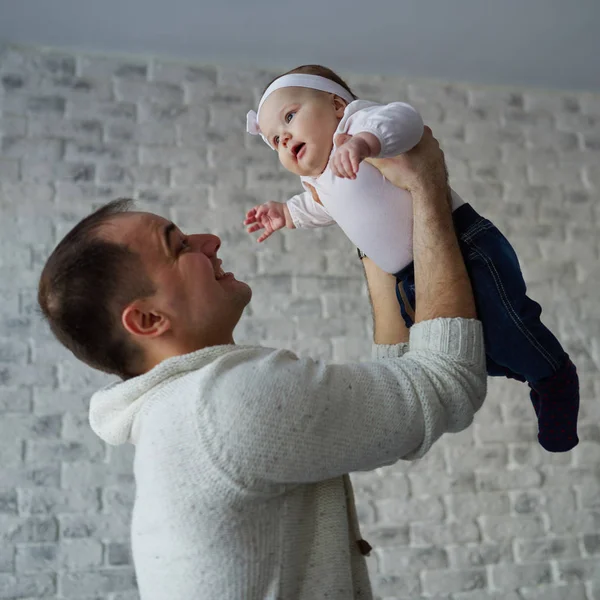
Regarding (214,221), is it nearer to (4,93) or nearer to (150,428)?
(4,93)

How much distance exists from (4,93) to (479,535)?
298 cm

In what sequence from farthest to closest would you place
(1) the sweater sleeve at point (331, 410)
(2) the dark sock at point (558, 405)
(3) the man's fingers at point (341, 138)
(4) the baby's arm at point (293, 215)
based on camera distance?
(4) the baby's arm at point (293, 215)
(2) the dark sock at point (558, 405)
(3) the man's fingers at point (341, 138)
(1) the sweater sleeve at point (331, 410)

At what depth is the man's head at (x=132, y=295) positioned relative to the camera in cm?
114

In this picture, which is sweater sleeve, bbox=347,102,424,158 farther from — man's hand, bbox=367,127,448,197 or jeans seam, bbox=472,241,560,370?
jeans seam, bbox=472,241,560,370

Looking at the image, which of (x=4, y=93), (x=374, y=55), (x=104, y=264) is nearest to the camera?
(x=104, y=264)

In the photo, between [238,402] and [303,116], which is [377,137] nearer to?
[303,116]

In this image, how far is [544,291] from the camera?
3.56 meters

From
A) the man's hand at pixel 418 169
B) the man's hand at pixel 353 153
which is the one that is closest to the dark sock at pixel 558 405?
the man's hand at pixel 418 169

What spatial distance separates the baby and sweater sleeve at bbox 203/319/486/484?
159mm

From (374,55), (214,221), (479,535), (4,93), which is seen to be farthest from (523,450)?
(4,93)

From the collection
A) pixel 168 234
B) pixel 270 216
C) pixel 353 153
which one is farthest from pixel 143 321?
pixel 270 216

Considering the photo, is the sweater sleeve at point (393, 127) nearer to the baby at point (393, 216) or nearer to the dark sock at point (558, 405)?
the baby at point (393, 216)

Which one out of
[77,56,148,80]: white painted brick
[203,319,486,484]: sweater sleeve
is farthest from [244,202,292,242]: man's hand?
[77,56,148,80]: white painted brick

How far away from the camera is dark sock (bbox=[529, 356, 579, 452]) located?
1.33 m
